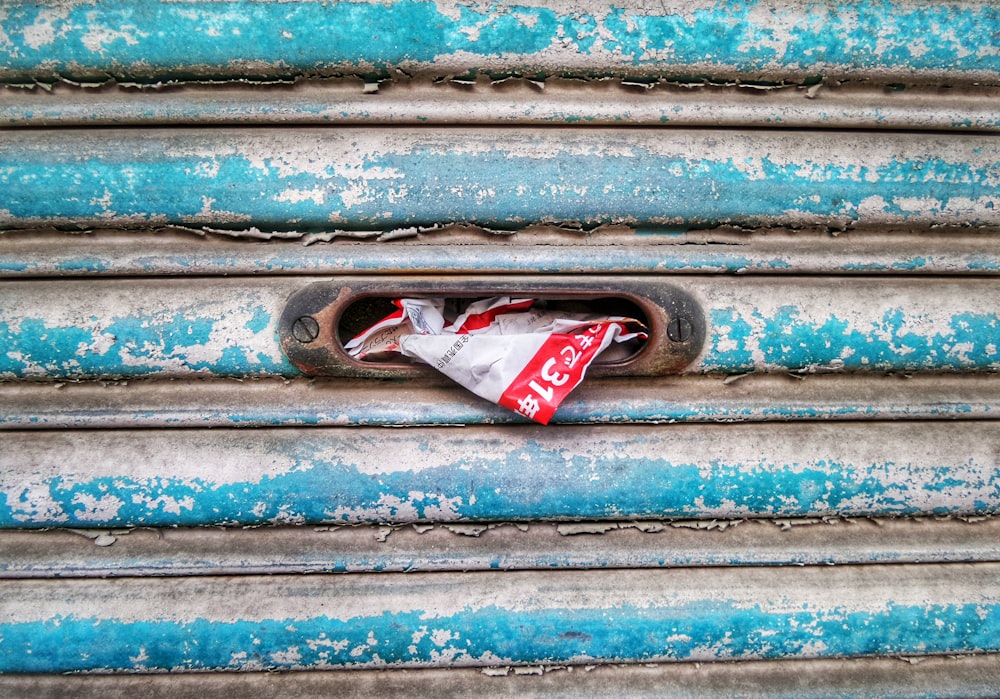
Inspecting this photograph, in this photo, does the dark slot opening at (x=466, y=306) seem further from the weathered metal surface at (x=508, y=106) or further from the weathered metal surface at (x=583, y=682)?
the weathered metal surface at (x=583, y=682)

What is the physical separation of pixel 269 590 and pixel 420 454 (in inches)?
16.8

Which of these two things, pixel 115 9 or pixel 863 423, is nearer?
pixel 115 9

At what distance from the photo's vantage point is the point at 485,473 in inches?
47.3

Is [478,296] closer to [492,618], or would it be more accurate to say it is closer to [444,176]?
[444,176]

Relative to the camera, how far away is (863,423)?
124cm

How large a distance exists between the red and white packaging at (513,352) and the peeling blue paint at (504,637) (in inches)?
18.4

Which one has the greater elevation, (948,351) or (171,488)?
(948,351)

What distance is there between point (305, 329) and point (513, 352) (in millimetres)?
421

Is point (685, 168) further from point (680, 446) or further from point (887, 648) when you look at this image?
point (887, 648)

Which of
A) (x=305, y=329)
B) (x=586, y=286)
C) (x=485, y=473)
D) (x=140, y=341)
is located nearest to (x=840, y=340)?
(x=586, y=286)

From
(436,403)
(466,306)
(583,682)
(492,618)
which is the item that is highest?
(466,306)

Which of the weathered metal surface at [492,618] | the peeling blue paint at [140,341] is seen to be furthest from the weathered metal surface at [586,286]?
the weathered metal surface at [492,618]

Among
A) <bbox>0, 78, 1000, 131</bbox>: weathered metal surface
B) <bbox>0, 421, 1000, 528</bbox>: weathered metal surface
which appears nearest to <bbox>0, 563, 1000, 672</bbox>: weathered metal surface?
<bbox>0, 421, 1000, 528</bbox>: weathered metal surface

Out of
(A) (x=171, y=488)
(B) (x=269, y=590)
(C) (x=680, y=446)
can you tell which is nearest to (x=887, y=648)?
(C) (x=680, y=446)
